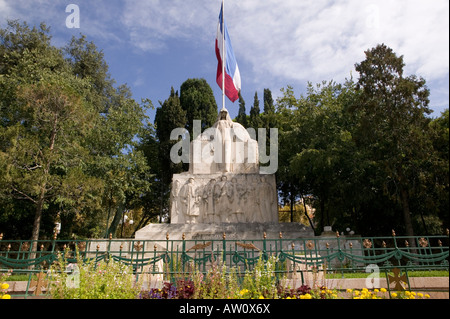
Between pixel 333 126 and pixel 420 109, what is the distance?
4868mm

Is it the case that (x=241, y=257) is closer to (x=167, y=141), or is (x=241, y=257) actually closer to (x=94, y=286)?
(x=94, y=286)

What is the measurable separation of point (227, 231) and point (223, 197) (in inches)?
74.8

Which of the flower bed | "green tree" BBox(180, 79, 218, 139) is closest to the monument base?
the flower bed

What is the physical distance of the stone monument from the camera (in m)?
14.2

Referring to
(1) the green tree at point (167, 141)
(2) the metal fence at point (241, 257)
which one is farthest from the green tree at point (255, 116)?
(2) the metal fence at point (241, 257)

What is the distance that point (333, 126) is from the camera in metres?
17.9

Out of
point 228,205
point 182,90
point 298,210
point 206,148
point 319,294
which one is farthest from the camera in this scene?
point 298,210

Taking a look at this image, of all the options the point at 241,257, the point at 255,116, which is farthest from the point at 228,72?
the point at 241,257

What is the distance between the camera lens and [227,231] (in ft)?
45.6

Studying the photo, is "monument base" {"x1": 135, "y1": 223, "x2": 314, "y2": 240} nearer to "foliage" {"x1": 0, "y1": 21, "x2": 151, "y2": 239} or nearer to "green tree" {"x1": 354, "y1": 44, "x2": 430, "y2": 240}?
"foliage" {"x1": 0, "y1": 21, "x2": 151, "y2": 239}

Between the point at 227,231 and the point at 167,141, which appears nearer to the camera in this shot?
the point at 227,231

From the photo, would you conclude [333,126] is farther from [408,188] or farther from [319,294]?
[319,294]

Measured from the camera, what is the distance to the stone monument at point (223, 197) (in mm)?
14152
